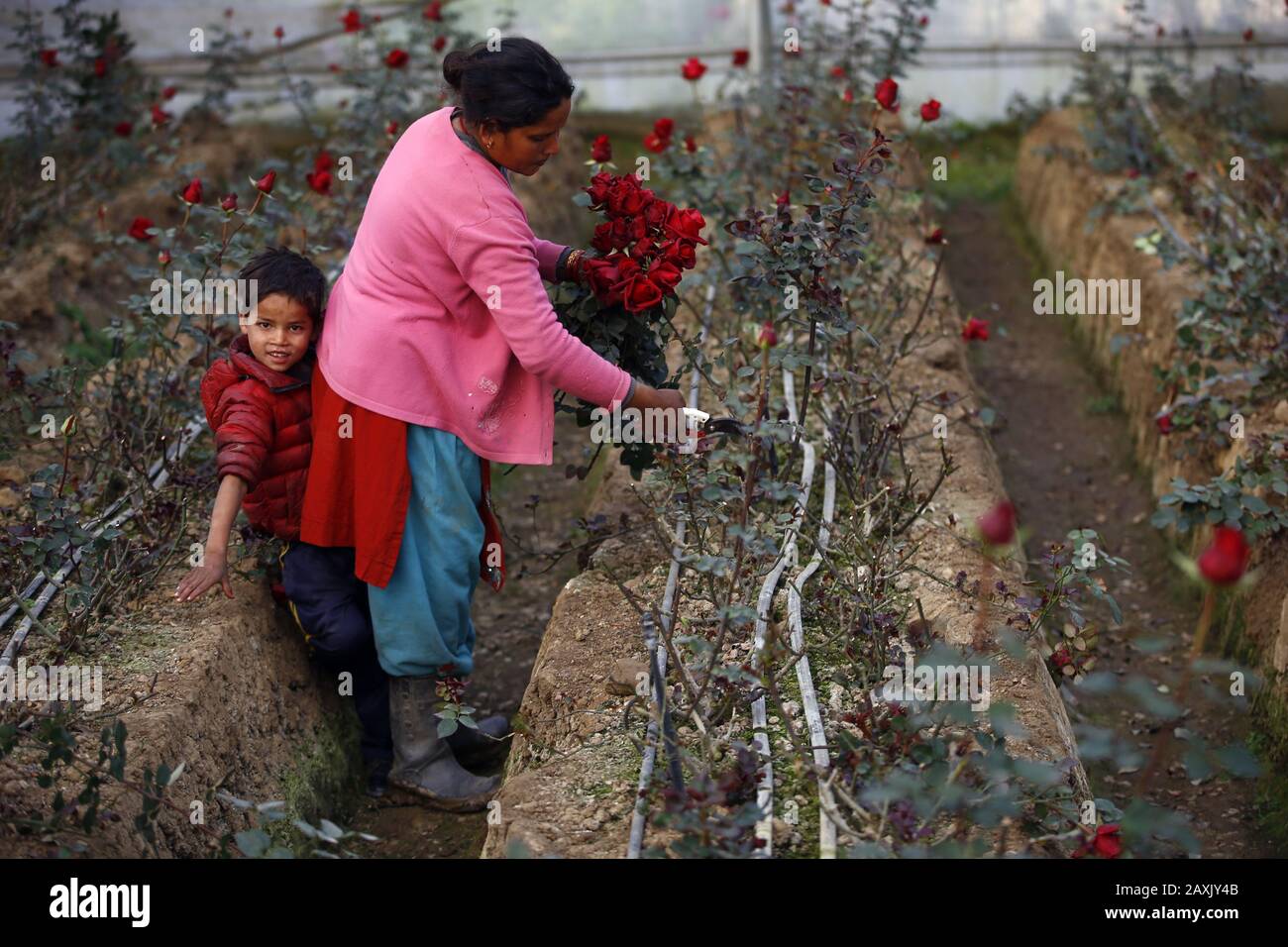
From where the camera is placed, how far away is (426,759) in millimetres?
3283

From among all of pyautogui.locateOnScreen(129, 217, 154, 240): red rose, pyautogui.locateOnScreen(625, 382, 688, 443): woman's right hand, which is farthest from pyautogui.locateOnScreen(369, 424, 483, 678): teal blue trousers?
pyautogui.locateOnScreen(129, 217, 154, 240): red rose

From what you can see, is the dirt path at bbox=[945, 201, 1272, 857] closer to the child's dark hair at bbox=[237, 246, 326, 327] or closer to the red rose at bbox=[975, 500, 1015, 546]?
the red rose at bbox=[975, 500, 1015, 546]

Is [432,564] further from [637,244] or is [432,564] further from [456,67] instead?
[456,67]

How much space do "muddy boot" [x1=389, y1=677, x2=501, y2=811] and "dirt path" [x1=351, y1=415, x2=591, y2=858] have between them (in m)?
0.05

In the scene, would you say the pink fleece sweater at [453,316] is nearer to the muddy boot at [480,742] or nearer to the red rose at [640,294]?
the red rose at [640,294]

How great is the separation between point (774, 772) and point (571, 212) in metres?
4.45

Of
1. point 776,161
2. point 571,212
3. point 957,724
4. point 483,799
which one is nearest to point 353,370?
point 483,799

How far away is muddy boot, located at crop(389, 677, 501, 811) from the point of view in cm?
324

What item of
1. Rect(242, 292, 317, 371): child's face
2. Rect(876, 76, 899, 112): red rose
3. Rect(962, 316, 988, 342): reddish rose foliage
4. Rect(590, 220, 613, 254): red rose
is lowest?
Rect(242, 292, 317, 371): child's face

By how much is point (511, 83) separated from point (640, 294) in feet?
1.59

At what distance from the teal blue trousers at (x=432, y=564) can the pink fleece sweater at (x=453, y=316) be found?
8 centimetres

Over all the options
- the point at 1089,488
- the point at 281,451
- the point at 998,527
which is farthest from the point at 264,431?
the point at 1089,488

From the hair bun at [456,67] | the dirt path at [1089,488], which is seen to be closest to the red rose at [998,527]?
the hair bun at [456,67]
